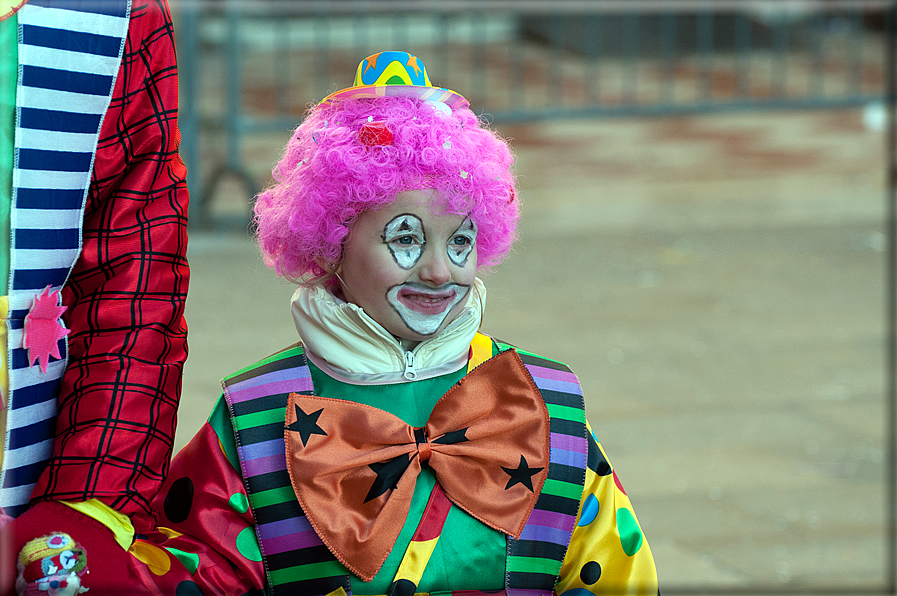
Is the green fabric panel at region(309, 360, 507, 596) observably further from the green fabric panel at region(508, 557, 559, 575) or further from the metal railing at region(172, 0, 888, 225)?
the metal railing at region(172, 0, 888, 225)

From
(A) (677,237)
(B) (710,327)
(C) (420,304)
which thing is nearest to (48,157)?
(C) (420,304)

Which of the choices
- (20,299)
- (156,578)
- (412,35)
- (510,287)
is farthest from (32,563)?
(412,35)

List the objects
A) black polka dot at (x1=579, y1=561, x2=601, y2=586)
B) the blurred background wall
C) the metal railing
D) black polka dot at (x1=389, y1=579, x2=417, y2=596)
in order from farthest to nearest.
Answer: the metal railing < the blurred background wall < black polka dot at (x1=579, y1=561, x2=601, y2=586) < black polka dot at (x1=389, y1=579, x2=417, y2=596)

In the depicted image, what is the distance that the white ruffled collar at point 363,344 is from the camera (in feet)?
6.66

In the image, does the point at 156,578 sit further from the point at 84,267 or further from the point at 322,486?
the point at 84,267

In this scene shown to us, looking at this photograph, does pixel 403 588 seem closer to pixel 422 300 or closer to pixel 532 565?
pixel 532 565

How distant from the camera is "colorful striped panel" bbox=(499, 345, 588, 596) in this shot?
2006 millimetres

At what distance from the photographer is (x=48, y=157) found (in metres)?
1.87

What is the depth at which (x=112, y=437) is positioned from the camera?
1908mm

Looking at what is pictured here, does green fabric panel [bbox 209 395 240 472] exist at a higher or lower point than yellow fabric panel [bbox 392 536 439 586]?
higher

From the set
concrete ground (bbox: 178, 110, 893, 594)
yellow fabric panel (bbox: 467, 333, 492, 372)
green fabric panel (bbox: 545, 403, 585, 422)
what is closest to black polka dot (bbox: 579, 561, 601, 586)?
green fabric panel (bbox: 545, 403, 585, 422)

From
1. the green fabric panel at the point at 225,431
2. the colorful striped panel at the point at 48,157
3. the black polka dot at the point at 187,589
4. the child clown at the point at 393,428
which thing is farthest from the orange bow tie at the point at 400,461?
the colorful striped panel at the point at 48,157

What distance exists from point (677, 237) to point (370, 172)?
5593 mm

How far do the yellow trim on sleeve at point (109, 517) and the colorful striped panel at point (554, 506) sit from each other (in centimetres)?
62
